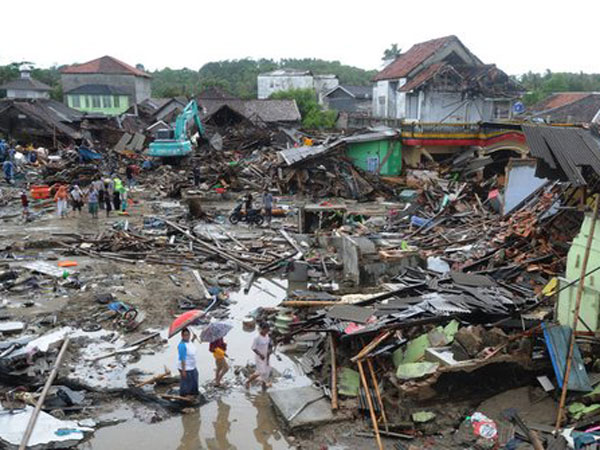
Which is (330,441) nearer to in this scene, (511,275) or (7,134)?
(511,275)

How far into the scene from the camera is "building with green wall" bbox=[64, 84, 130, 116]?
6525 centimetres

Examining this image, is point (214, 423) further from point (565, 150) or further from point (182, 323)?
point (565, 150)

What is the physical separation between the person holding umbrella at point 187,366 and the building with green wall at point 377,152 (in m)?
21.6

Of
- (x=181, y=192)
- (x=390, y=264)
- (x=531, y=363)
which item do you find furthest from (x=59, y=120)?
(x=531, y=363)

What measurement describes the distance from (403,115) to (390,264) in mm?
29446

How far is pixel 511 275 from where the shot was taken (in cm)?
1246

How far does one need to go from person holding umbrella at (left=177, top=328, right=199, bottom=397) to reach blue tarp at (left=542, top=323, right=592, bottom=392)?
5385 mm

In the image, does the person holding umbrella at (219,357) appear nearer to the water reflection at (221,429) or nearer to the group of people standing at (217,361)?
the group of people standing at (217,361)

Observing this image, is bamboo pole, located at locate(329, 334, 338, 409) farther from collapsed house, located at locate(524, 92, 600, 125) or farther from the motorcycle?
collapsed house, located at locate(524, 92, 600, 125)

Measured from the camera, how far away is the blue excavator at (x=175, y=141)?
3334 cm

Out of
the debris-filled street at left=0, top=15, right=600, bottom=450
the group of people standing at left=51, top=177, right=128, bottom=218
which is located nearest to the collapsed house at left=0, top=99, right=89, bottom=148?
the debris-filled street at left=0, top=15, right=600, bottom=450

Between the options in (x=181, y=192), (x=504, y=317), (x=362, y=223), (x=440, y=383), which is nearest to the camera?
(x=440, y=383)

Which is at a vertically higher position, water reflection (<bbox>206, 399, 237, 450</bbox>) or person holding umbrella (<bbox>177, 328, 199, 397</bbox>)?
person holding umbrella (<bbox>177, 328, 199, 397</bbox>)

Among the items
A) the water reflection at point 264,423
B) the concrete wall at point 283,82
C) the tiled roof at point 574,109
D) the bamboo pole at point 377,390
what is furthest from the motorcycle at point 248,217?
the concrete wall at point 283,82
